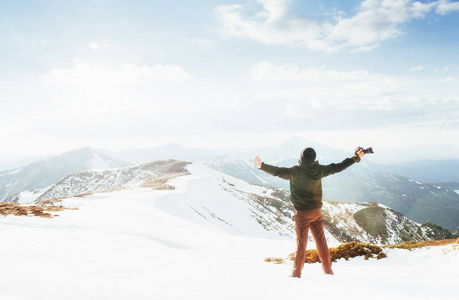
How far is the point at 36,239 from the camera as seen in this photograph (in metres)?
7.75

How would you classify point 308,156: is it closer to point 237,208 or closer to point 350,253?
point 350,253

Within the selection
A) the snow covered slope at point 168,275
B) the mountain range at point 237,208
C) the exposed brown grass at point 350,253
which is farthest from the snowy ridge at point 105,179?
the exposed brown grass at point 350,253

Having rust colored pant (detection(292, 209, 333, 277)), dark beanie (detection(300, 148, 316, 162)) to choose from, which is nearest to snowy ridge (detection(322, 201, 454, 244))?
rust colored pant (detection(292, 209, 333, 277))

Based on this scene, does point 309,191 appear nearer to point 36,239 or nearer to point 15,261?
point 15,261

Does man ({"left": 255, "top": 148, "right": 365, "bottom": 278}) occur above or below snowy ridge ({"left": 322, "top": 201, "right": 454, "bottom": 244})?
above

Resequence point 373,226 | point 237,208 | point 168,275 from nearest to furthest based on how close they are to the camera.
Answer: point 168,275, point 237,208, point 373,226

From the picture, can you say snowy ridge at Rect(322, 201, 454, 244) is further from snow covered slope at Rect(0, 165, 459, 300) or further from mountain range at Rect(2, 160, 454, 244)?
snow covered slope at Rect(0, 165, 459, 300)

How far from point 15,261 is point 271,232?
148ft

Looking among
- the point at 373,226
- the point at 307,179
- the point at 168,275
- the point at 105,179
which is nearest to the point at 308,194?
the point at 307,179

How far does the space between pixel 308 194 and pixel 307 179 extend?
38 cm

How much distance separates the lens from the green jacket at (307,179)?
6.15 m

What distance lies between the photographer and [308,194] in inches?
244

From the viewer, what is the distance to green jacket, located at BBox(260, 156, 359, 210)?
20.2ft

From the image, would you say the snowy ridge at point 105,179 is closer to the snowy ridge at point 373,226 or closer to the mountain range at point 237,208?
the mountain range at point 237,208
